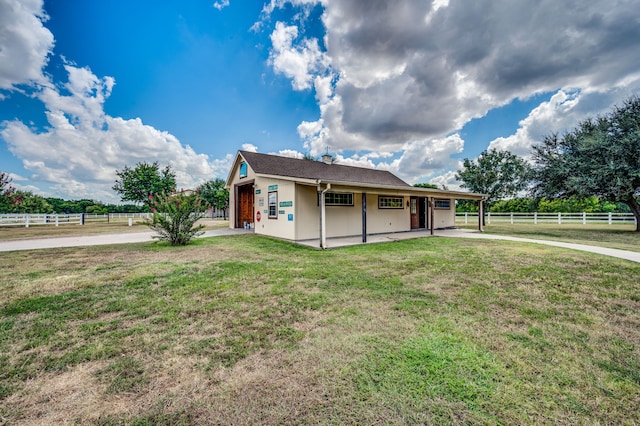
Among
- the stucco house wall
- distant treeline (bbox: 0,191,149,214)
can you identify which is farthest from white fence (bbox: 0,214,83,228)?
the stucco house wall

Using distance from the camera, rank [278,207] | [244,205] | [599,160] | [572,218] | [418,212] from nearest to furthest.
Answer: [278,207]
[599,160]
[244,205]
[418,212]
[572,218]

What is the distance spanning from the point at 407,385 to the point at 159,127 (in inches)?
1034

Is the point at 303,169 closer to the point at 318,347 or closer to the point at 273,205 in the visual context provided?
the point at 273,205

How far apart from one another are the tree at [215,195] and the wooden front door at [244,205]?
27.4m

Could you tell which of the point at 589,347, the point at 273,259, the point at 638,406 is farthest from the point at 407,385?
the point at 273,259

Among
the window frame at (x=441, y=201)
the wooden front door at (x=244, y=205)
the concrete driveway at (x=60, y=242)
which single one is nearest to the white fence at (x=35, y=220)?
the concrete driveway at (x=60, y=242)

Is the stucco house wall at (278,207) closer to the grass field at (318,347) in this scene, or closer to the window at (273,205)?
the window at (273,205)

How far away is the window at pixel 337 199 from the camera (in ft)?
35.4

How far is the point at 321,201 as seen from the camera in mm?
8695

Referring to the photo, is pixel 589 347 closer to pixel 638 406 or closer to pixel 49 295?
pixel 638 406

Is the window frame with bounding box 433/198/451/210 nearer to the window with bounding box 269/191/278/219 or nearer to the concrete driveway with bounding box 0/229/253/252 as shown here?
the window with bounding box 269/191/278/219

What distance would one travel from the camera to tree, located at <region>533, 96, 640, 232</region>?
13469mm

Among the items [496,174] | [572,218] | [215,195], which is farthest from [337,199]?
[215,195]

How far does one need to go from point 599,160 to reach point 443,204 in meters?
8.98
